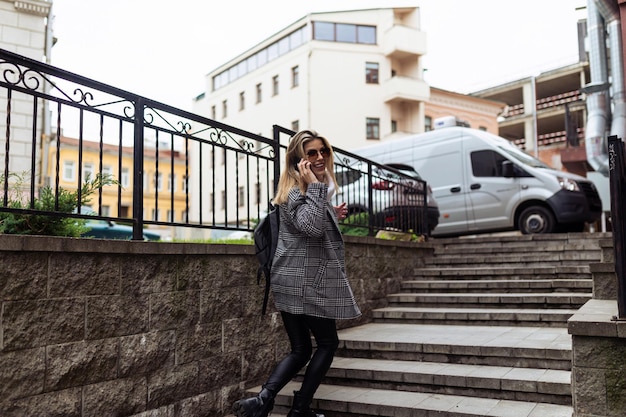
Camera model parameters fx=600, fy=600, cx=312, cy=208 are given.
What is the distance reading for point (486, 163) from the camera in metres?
12.3

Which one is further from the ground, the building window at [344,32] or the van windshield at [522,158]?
the building window at [344,32]

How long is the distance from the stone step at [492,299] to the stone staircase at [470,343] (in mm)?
12

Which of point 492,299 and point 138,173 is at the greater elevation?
point 138,173

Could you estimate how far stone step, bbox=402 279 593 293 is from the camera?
734 centimetres

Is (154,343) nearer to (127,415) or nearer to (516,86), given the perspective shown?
(127,415)

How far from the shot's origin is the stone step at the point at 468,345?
16.7ft

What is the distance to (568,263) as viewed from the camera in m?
8.46

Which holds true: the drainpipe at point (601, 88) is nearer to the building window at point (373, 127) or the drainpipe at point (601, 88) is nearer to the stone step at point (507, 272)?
the stone step at point (507, 272)

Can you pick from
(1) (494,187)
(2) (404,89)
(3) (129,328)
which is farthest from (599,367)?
(2) (404,89)

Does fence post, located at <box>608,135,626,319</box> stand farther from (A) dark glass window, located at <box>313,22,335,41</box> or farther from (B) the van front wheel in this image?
(A) dark glass window, located at <box>313,22,335,41</box>

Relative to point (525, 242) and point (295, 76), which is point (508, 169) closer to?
point (525, 242)

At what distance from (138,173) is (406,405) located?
2.66 metres

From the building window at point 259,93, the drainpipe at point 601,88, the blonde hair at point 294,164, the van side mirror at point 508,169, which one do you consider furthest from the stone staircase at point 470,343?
the building window at point 259,93

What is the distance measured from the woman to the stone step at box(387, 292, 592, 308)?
3.95m
